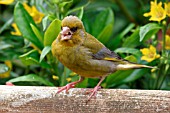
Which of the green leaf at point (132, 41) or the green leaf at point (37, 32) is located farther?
the green leaf at point (132, 41)

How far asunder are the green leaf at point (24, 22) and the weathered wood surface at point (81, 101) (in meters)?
0.61

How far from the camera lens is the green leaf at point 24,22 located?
10.00 ft

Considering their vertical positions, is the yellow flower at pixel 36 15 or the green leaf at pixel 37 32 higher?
the yellow flower at pixel 36 15

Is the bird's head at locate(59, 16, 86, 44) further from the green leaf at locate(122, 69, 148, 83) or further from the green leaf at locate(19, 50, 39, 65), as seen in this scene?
the green leaf at locate(122, 69, 148, 83)

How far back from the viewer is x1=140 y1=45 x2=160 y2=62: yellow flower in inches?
118

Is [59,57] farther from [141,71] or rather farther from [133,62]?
[141,71]

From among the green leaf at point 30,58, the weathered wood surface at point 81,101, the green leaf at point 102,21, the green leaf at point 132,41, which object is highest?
the green leaf at point 102,21

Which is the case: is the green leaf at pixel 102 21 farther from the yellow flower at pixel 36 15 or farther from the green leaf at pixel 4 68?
the green leaf at pixel 4 68

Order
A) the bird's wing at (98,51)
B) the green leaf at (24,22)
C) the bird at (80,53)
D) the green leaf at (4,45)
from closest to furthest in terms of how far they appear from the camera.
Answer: the bird at (80,53) → the bird's wing at (98,51) → the green leaf at (24,22) → the green leaf at (4,45)

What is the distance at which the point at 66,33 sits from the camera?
2504 millimetres

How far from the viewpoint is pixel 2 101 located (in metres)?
2.47

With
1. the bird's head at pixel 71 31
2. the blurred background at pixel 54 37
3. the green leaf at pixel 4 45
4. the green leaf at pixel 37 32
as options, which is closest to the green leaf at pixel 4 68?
the blurred background at pixel 54 37

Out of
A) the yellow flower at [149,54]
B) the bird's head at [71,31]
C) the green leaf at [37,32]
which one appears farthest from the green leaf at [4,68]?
the yellow flower at [149,54]

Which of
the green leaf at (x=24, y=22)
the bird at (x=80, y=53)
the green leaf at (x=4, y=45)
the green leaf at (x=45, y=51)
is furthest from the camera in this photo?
the green leaf at (x=4, y=45)
